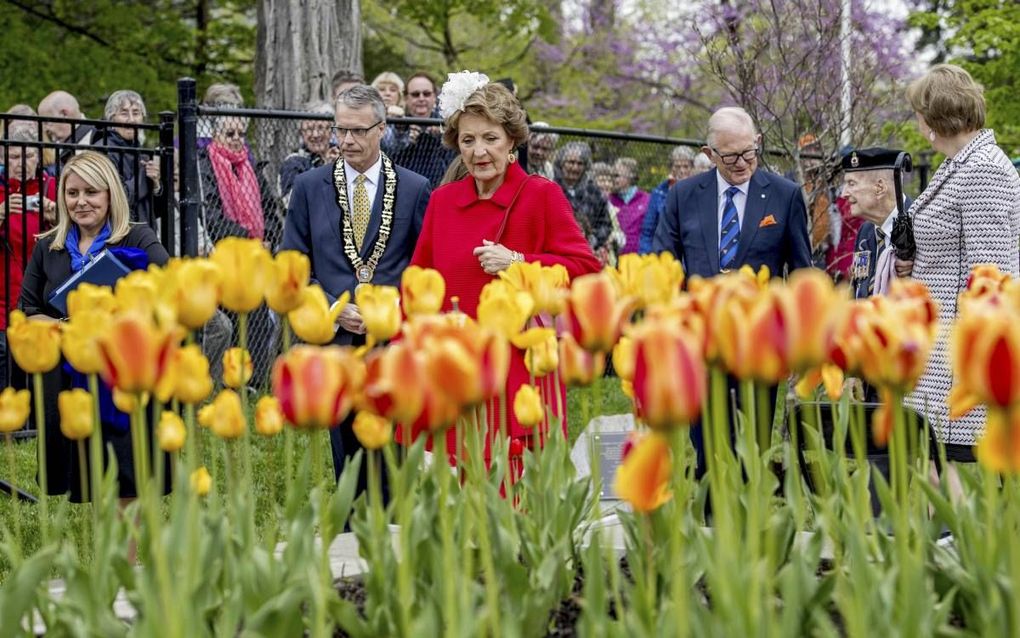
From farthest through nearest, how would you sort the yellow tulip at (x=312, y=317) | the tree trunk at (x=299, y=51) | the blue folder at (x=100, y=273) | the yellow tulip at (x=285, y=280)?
the tree trunk at (x=299, y=51), the blue folder at (x=100, y=273), the yellow tulip at (x=312, y=317), the yellow tulip at (x=285, y=280)

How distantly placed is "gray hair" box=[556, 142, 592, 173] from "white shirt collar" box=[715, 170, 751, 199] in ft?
11.6

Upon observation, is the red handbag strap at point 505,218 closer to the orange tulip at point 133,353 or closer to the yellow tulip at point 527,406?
the yellow tulip at point 527,406

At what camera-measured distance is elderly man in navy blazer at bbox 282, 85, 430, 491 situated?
227 inches

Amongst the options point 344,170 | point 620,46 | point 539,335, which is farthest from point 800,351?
point 620,46

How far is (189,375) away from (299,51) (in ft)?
30.4

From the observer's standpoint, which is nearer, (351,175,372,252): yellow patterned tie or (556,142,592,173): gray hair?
(351,175,372,252): yellow patterned tie

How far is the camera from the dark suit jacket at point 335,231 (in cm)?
577

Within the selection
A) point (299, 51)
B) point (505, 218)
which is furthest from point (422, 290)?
point (299, 51)

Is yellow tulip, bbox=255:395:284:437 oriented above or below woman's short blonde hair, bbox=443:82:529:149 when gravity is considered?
below

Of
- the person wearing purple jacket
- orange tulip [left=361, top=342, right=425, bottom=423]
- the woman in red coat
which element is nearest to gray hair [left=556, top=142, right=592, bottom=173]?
the person wearing purple jacket

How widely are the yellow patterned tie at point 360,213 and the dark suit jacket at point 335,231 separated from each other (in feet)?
0.06

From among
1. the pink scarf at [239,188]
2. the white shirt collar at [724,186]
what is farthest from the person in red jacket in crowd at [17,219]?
the white shirt collar at [724,186]

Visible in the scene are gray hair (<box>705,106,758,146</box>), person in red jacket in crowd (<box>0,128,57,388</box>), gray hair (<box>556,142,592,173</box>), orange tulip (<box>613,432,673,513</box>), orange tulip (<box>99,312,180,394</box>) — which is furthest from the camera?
gray hair (<box>556,142,592,173</box>)

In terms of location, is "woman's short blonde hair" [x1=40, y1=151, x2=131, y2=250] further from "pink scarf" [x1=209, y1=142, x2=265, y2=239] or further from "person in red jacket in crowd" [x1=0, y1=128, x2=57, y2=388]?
"pink scarf" [x1=209, y1=142, x2=265, y2=239]
